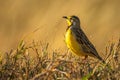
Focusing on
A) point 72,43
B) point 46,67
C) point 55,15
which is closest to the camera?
point 46,67

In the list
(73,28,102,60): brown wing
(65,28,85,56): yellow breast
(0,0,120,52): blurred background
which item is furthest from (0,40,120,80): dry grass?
(0,0,120,52): blurred background

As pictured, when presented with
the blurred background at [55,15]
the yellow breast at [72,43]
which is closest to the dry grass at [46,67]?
the yellow breast at [72,43]

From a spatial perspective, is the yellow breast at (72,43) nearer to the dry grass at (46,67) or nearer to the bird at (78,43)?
the bird at (78,43)

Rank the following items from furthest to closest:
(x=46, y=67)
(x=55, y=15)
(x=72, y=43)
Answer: (x=55, y=15) → (x=72, y=43) → (x=46, y=67)

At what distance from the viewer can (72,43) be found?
8312 mm

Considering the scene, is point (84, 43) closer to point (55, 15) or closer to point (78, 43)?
point (78, 43)

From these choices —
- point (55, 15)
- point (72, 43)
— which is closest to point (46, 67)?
point (72, 43)

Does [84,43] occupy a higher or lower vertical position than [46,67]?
higher

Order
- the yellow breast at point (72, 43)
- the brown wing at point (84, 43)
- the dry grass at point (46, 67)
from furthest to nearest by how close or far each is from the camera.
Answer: the yellow breast at point (72, 43) < the brown wing at point (84, 43) < the dry grass at point (46, 67)

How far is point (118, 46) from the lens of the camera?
20.1 ft

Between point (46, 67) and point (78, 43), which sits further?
point (78, 43)

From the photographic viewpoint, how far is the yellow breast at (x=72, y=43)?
8.20m

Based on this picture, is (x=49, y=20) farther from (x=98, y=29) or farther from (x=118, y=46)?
(x=118, y=46)

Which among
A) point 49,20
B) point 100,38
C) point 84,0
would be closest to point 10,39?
point 100,38
